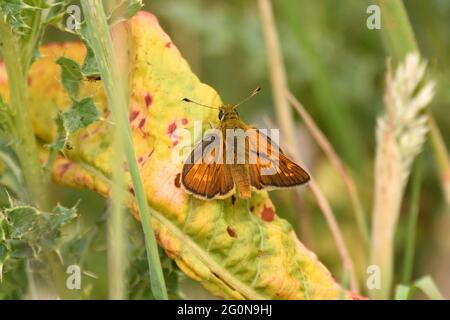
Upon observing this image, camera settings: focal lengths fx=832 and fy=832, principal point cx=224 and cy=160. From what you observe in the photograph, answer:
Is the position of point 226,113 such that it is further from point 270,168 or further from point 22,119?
point 22,119

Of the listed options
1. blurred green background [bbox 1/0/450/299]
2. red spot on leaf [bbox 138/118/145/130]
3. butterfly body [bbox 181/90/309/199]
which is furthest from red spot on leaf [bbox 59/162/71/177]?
blurred green background [bbox 1/0/450/299]

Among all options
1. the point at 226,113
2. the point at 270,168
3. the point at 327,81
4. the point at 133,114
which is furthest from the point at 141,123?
the point at 327,81

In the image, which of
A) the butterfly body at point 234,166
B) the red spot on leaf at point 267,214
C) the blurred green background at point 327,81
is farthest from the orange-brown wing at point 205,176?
the blurred green background at point 327,81

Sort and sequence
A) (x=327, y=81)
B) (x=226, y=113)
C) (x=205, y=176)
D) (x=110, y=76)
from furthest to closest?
(x=327, y=81) → (x=226, y=113) → (x=205, y=176) → (x=110, y=76)

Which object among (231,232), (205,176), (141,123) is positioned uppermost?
(141,123)

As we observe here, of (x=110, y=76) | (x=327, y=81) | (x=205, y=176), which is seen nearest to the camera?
(x=110, y=76)
